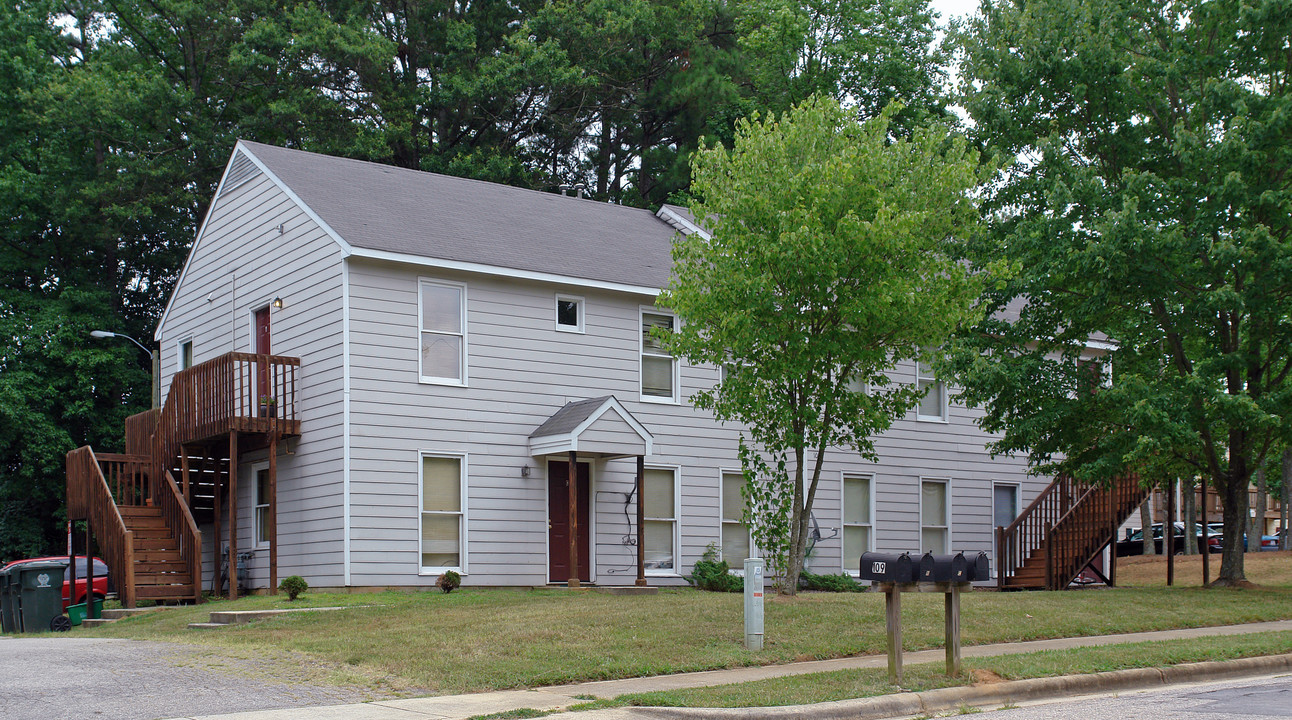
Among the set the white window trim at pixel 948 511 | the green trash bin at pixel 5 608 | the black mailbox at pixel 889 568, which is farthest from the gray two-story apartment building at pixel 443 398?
the black mailbox at pixel 889 568

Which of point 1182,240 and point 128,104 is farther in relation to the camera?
point 128,104

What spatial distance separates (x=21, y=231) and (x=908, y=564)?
32521 millimetres

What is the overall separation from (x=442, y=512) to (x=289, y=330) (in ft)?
14.3

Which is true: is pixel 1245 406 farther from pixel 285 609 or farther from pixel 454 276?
pixel 285 609

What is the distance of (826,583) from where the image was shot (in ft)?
78.1

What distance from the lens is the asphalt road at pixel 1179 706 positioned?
9289mm

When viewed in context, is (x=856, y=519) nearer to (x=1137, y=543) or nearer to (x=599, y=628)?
(x=599, y=628)

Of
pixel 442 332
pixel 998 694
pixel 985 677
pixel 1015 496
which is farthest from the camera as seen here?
pixel 1015 496

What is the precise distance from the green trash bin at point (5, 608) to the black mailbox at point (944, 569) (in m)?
15.7

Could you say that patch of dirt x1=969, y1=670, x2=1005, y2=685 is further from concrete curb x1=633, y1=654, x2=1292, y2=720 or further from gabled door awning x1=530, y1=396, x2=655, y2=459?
gabled door awning x1=530, y1=396, x2=655, y2=459

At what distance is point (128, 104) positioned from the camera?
3466cm

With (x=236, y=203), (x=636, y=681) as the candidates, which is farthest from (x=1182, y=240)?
(x=236, y=203)

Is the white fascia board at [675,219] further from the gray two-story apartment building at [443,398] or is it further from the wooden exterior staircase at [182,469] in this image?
the wooden exterior staircase at [182,469]

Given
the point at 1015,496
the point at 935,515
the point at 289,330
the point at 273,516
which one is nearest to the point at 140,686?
the point at 273,516
